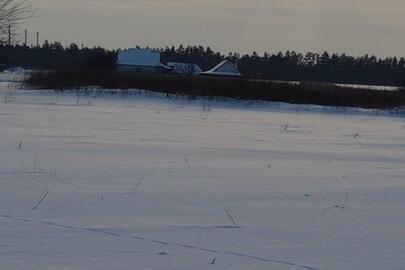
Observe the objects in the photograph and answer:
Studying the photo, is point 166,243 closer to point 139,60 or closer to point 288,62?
point 139,60

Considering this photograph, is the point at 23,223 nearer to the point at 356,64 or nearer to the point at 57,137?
the point at 57,137

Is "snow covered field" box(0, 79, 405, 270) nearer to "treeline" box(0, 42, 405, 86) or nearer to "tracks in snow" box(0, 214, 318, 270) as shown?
"tracks in snow" box(0, 214, 318, 270)

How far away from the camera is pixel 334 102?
101ft

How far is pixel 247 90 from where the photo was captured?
106ft

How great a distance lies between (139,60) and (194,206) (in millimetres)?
86928

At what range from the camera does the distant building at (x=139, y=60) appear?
9038 cm

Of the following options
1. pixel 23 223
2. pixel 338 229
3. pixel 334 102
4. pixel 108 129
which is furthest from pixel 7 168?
pixel 334 102

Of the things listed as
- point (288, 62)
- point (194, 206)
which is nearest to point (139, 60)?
point (288, 62)

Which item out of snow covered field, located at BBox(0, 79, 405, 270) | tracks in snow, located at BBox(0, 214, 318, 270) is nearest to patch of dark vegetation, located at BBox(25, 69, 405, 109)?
snow covered field, located at BBox(0, 79, 405, 270)

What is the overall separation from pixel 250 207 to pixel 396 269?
1715mm

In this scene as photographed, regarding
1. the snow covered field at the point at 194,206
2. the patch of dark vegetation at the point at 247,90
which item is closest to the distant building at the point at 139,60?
the patch of dark vegetation at the point at 247,90

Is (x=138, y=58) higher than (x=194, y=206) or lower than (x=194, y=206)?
lower

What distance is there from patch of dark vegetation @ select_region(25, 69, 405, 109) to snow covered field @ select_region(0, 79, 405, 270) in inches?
814

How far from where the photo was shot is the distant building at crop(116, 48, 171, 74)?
3558 inches
